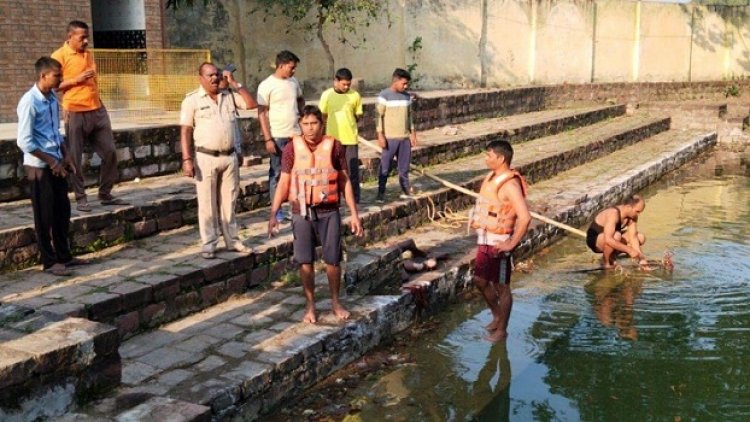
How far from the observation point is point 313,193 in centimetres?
598

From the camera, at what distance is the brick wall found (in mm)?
12031

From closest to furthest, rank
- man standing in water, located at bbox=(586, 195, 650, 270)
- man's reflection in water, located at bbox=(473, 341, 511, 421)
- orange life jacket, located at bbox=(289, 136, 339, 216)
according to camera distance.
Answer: man's reflection in water, located at bbox=(473, 341, 511, 421)
orange life jacket, located at bbox=(289, 136, 339, 216)
man standing in water, located at bbox=(586, 195, 650, 270)

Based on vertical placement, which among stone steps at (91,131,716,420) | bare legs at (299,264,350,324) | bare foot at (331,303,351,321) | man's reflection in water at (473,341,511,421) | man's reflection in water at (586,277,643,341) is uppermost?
bare legs at (299,264,350,324)

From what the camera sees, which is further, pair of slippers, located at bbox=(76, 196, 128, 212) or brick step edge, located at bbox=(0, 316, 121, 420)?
pair of slippers, located at bbox=(76, 196, 128, 212)

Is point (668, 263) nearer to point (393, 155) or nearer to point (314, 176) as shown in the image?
point (393, 155)

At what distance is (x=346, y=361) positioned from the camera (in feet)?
20.1

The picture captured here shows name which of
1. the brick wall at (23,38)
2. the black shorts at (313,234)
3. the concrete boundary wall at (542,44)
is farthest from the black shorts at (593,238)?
the concrete boundary wall at (542,44)

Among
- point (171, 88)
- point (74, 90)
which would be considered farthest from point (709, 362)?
point (171, 88)

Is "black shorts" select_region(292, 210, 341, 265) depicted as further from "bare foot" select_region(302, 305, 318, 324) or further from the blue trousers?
the blue trousers

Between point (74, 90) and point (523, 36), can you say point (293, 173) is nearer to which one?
point (74, 90)

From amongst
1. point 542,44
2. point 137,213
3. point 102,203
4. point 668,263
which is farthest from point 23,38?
point 542,44

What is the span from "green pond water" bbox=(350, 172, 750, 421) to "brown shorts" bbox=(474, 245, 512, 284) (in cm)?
59

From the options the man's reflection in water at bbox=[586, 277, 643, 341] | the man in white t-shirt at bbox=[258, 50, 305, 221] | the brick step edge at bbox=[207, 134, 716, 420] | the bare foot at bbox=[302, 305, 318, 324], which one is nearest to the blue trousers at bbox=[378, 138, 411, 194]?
the brick step edge at bbox=[207, 134, 716, 420]

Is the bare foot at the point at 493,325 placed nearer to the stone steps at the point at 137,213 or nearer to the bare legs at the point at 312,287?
the bare legs at the point at 312,287
